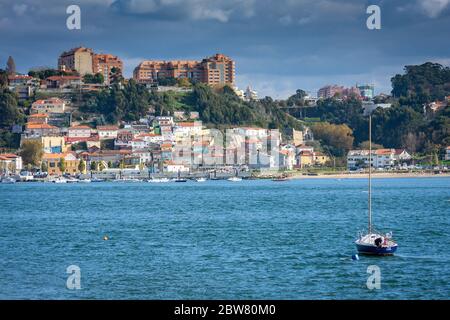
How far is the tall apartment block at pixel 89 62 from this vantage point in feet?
541

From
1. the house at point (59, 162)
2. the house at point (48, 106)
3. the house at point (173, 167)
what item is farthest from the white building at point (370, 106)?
the house at point (59, 162)

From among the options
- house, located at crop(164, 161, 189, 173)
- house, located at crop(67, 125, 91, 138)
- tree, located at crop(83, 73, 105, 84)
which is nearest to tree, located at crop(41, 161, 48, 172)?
house, located at crop(67, 125, 91, 138)

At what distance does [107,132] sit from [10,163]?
20164mm

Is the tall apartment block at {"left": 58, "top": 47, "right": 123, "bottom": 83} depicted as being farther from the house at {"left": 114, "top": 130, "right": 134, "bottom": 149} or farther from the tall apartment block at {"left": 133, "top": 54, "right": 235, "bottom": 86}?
the house at {"left": 114, "top": 130, "right": 134, "bottom": 149}

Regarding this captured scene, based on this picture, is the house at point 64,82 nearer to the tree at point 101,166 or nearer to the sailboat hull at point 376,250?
the tree at point 101,166

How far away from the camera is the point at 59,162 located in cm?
11975

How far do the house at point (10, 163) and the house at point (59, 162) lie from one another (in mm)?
3066

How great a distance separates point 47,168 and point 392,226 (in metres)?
84.5

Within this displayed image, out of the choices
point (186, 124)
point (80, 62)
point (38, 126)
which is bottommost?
point (38, 126)

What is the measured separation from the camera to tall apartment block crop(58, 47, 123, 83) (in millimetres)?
165000

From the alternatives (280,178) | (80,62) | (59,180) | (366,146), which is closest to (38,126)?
(59,180)

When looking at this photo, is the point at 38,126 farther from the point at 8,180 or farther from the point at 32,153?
the point at 8,180

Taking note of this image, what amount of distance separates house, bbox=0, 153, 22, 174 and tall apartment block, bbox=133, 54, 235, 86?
5283 centimetres
